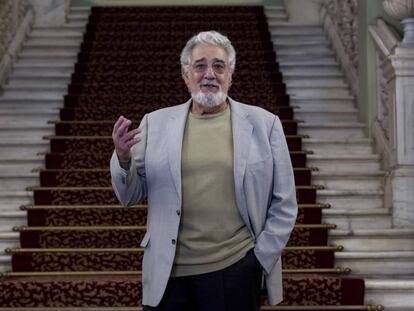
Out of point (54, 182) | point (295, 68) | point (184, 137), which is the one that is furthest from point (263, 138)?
point (295, 68)

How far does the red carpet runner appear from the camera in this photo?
13.3 ft

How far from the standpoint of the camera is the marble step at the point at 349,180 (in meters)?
5.38

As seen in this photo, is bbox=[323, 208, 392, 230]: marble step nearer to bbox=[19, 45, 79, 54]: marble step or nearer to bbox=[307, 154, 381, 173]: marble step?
bbox=[307, 154, 381, 173]: marble step

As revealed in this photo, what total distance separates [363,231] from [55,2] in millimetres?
5566

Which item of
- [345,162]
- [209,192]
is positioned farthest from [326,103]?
[209,192]

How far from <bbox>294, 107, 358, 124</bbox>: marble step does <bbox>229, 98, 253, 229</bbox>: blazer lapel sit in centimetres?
428

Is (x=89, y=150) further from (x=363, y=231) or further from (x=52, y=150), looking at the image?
(x=363, y=231)

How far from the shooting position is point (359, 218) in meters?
5.00

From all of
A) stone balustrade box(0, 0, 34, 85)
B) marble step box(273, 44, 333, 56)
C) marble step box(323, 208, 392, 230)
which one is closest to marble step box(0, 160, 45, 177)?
stone balustrade box(0, 0, 34, 85)

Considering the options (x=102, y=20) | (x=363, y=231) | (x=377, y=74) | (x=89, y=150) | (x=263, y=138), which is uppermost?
(x=102, y=20)

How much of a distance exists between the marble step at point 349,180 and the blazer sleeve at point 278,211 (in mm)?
3215

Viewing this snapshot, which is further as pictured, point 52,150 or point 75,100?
point 75,100

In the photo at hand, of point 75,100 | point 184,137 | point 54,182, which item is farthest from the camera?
point 75,100

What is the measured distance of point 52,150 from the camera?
6020 mm
